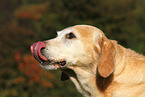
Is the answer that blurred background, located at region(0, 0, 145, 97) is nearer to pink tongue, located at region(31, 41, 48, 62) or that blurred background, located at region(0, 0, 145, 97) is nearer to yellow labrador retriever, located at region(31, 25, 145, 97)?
yellow labrador retriever, located at region(31, 25, 145, 97)

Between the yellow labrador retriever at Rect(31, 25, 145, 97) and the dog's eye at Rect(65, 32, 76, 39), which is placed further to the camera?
the dog's eye at Rect(65, 32, 76, 39)

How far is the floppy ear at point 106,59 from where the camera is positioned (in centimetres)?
288

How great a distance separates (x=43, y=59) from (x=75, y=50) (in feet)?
1.61

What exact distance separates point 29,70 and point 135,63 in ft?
15.8

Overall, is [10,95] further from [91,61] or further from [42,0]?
[42,0]

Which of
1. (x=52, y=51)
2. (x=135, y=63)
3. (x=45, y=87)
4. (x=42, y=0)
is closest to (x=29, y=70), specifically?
(x=45, y=87)

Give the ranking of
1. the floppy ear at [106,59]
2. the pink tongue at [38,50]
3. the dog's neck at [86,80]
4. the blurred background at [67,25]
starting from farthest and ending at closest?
the blurred background at [67,25]
the dog's neck at [86,80]
the pink tongue at [38,50]
the floppy ear at [106,59]

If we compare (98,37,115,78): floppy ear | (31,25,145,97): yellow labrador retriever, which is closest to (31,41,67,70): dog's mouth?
(31,25,145,97): yellow labrador retriever

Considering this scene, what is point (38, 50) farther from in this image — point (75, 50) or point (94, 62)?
point (94, 62)

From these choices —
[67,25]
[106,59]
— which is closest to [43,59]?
[106,59]

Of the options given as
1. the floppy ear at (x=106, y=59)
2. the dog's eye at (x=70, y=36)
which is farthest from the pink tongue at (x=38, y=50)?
the floppy ear at (x=106, y=59)

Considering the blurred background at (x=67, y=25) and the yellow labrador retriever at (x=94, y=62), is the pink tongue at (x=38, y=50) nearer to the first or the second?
the yellow labrador retriever at (x=94, y=62)

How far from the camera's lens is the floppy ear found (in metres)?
2.88

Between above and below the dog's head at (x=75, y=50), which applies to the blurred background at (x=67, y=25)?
below
